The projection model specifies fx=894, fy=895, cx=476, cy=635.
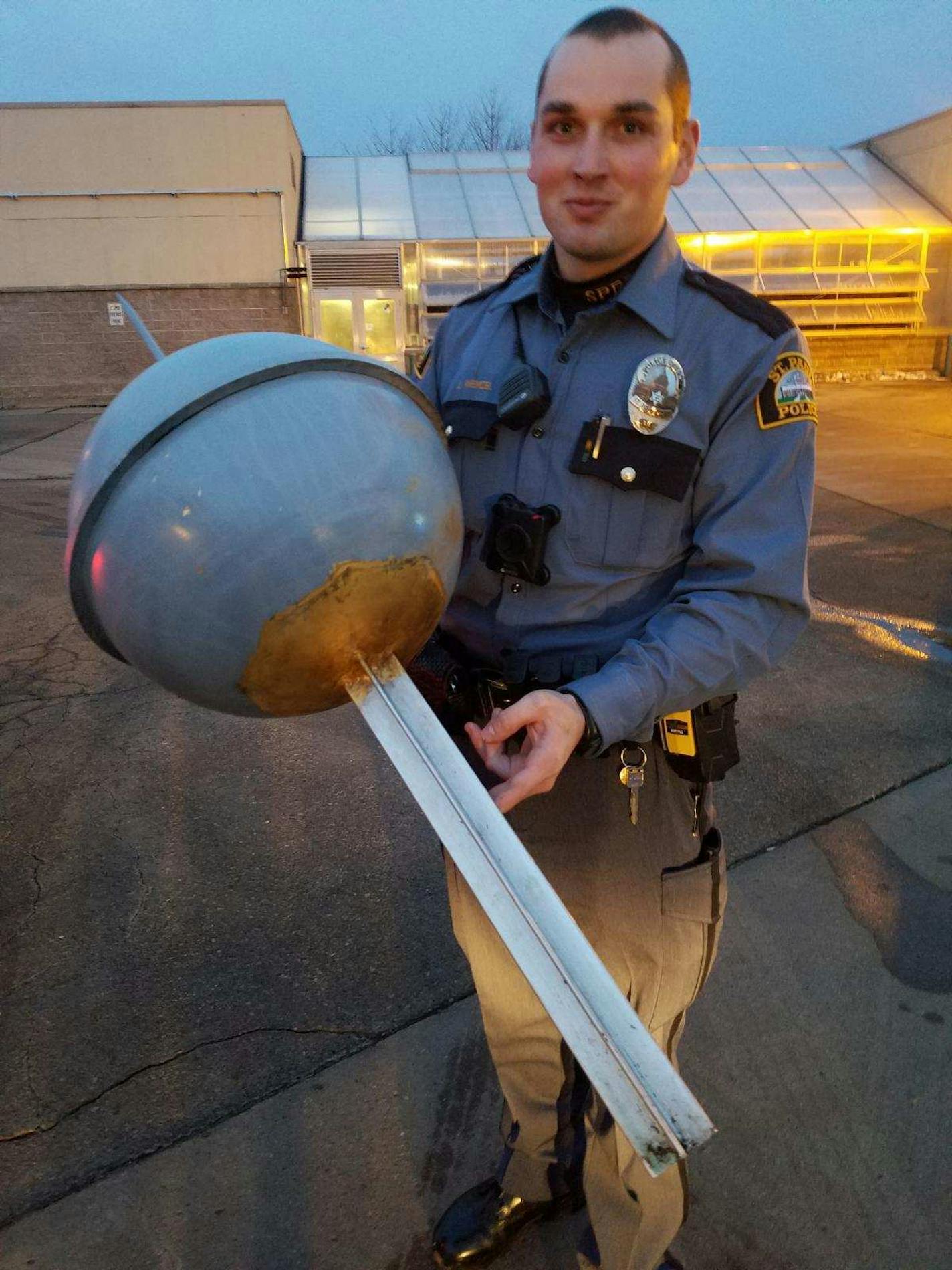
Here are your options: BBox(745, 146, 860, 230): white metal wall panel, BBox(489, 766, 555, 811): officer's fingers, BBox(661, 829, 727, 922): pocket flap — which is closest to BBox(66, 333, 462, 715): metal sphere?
BBox(489, 766, 555, 811): officer's fingers

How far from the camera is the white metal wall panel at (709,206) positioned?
15531 millimetres

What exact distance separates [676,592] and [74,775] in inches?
108

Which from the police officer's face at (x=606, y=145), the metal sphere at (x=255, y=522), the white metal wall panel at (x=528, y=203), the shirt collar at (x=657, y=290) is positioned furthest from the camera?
the white metal wall panel at (x=528, y=203)

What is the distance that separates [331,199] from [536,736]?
1761cm

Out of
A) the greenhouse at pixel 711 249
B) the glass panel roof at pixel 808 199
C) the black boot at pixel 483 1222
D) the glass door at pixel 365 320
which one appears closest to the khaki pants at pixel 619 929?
the black boot at pixel 483 1222

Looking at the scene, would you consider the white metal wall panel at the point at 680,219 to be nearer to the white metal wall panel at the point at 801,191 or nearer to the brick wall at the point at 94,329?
the white metal wall panel at the point at 801,191

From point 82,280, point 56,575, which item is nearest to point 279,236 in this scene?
point 82,280

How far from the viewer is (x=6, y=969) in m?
2.36

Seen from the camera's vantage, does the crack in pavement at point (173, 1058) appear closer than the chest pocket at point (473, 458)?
No

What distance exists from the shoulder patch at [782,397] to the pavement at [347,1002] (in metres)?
1.50

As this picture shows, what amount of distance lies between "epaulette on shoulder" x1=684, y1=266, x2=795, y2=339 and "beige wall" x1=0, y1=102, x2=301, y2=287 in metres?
15.8

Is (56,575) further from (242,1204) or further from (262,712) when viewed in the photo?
(262,712)

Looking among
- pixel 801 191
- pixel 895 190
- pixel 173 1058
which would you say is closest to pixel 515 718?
pixel 173 1058

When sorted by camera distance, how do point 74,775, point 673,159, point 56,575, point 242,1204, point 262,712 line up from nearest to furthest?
point 262,712 < point 673,159 < point 242,1204 < point 74,775 < point 56,575
